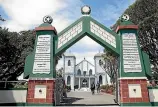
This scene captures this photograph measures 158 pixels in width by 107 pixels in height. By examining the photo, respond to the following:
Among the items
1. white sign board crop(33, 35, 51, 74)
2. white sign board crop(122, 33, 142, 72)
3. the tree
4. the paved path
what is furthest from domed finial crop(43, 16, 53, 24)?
the tree

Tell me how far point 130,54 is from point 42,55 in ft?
15.3

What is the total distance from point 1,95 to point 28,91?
4.65 ft

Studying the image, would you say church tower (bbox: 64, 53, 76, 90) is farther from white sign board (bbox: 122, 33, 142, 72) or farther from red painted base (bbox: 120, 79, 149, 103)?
red painted base (bbox: 120, 79, 149, 103)

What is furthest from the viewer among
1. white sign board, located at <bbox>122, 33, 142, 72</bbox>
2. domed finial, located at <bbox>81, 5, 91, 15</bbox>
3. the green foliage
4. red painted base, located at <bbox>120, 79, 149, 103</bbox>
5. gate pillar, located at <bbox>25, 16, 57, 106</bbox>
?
the green foliage

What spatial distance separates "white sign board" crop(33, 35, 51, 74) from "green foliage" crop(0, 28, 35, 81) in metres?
19.3

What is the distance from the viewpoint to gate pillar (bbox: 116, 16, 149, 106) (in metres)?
11.3

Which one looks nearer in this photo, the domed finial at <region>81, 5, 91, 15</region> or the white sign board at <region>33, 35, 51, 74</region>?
the white sign board at <region>33, 35, 51, 74</region>

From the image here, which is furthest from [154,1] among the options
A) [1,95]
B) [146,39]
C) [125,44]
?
[1,95]

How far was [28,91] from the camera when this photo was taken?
11.5 m

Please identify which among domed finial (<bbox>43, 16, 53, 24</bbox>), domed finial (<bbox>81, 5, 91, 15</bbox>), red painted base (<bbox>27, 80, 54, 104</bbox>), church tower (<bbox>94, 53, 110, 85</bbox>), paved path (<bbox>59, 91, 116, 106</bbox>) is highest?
domed finial (<bbox>81, 5, 91, 15</bbox>)

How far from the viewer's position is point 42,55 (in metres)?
11.9

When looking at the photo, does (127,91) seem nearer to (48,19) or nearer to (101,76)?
(48,19)

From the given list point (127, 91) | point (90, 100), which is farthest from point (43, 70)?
point (90, 100)

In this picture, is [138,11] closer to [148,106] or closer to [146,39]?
[146,39]
